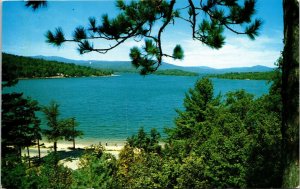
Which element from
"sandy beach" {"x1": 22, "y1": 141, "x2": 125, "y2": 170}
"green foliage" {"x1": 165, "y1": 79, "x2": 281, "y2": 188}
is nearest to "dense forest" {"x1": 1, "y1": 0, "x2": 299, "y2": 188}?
"green foliage" {"x1": 165, "y1": 79, "x2": 281, "y2": 188}

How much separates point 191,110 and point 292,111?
14.6m

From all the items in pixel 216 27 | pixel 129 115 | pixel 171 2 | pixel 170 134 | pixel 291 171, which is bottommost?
pixel 129 115

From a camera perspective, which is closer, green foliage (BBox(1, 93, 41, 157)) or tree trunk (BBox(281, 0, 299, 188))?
tree trunk (BBox(281, 0, 299, 188))

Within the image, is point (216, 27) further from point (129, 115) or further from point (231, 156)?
point (129, 115)

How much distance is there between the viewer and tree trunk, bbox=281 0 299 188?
2.47m

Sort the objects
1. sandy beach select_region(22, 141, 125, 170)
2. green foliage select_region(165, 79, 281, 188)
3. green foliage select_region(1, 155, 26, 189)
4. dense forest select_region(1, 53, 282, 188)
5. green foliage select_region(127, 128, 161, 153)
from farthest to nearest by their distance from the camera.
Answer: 1. sandy beach select_region(22, 141, 125, 170)
2. green foliage select_region(127, 128, 161, 153)
3. green foliage select_region(165, 79, 281, 188)
4. dense forest select_region(1, 53, 282, 188)
5. green foliage select_region(1, 155, 26, 189)

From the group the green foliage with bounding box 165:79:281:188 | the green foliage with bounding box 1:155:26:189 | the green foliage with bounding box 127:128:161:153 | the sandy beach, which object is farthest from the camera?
the sandy beach

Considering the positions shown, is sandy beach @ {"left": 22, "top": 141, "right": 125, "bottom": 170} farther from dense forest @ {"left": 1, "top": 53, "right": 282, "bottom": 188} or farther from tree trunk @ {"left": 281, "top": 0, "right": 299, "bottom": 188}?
tree trunk @ {"left": 281, "top": 0, "right": 299, "bottom": 188}

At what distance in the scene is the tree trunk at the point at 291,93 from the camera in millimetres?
2467

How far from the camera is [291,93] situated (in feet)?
8.21

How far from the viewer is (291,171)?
2590 mm

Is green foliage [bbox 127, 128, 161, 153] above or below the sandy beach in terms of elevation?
above

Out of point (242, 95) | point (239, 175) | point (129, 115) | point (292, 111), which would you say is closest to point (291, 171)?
point (292, 111)

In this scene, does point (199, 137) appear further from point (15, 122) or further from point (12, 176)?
point (12, 176)
